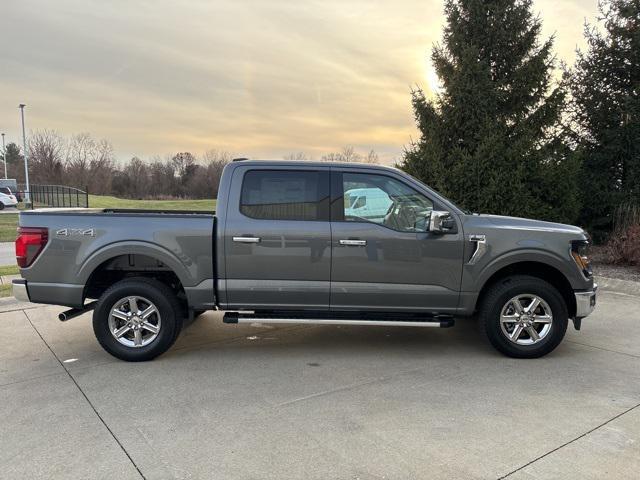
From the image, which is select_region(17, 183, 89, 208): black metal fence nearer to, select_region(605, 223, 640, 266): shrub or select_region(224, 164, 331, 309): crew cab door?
select_region(605, 223, 640, 266): shrub

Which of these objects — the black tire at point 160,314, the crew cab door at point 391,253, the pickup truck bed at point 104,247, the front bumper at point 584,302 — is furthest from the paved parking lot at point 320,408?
the pickup truck bed at point 104,247

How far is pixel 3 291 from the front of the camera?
7688 mm

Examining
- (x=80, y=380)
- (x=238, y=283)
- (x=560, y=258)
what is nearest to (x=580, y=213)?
(x=560, y=258)

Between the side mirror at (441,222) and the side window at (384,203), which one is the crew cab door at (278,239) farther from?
the side mirror at (441,222)

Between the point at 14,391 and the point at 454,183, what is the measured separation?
943 cm

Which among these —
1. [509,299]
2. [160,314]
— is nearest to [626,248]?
[509,299]

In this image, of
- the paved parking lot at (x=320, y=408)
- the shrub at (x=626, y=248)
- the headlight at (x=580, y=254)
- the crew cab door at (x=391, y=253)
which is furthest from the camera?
the shrub at (x=626, y=248)

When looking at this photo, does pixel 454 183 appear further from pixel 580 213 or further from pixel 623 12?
pixel 623 12

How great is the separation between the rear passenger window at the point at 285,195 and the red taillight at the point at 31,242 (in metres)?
1.95

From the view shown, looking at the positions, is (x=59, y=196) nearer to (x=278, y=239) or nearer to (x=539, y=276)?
(x=278, y=239)

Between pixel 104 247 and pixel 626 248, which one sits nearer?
pixel 104 247

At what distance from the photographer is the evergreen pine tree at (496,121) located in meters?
10.8

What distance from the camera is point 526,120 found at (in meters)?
11.5

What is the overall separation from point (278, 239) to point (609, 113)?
11.8 m
